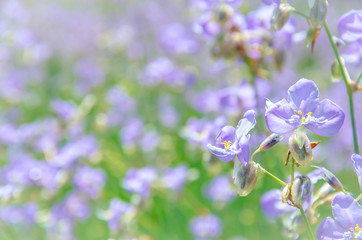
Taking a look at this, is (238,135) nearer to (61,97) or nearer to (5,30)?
(5,30)

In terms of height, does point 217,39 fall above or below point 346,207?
above

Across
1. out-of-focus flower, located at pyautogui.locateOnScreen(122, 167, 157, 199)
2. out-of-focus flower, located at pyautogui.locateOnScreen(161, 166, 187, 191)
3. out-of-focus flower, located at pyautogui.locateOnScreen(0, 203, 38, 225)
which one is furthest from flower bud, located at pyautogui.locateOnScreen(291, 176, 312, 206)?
out-of-focus flower, located at pyautogui.locateOnScreen(0, 203, 38, 225)

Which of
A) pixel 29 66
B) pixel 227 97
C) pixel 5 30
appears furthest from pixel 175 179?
pixel 29 66

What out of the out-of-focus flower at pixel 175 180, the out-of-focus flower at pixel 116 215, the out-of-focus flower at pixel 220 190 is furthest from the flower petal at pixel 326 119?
the out-of-focus flower at pixel 220 190

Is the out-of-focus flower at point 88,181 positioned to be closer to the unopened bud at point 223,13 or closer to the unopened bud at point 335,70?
the unopened bud at point 223,13

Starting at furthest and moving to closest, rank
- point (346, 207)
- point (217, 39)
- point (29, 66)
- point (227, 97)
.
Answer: point (29, 66), point (227, 97), point (217, 39), point (346, 207)

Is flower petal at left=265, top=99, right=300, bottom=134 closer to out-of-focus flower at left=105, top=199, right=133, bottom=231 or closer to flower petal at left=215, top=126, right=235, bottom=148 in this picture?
flower petal at left=215, top=126, right=235, bottom=148
